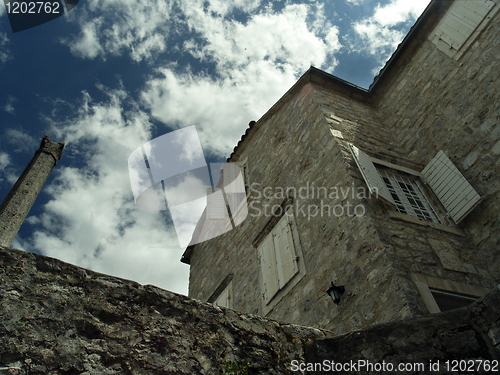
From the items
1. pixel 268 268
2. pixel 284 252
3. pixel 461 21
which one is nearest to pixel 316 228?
pixel 284 252

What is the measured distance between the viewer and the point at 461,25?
6.46m

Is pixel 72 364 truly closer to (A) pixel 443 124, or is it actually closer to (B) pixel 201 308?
(B) pixel 201 308

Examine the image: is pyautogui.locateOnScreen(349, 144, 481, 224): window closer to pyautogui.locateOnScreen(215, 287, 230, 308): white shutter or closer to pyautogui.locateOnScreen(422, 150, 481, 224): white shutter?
pyautogui.locateOnScreen(422, 150, 481, 224): white shutter

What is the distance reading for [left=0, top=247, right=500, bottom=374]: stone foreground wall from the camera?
1951 millimetres

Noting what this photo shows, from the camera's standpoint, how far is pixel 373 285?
3799 millimetres

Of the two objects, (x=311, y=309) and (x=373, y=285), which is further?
(x=311, y=309)

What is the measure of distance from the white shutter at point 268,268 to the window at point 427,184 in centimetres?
203

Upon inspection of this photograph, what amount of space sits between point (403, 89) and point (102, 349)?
25.1 feet

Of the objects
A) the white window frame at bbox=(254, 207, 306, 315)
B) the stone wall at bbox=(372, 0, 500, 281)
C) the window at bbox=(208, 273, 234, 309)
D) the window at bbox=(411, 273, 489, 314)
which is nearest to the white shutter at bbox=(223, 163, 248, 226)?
the window at bbox=(208, 273, 234, 309)

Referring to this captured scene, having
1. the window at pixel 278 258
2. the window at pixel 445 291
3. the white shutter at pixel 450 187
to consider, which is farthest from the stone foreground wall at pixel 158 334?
the white shutter at pixel 450 187

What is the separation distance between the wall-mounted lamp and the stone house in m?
0.07

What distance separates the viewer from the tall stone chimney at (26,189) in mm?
3607

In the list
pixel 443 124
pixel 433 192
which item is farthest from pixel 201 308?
pixel 443 124

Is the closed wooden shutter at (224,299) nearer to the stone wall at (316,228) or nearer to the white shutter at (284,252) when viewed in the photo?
the stone wall at (316,228)
